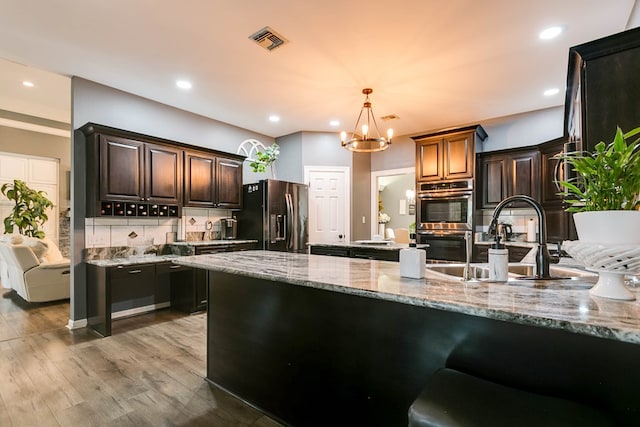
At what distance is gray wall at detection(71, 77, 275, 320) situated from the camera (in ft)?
11.9

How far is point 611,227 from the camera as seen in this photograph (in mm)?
961

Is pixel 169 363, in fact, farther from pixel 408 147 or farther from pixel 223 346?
pixel 408 147

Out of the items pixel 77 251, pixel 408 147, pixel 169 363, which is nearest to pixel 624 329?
pixel 169 363

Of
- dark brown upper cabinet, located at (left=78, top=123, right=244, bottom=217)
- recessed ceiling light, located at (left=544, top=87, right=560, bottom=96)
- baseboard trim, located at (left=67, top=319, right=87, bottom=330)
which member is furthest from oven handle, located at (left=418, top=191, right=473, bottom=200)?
baseboard trim, located at (left=67, top=319, right=87, bottom=330)

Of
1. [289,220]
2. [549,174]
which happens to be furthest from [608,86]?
[289,220]

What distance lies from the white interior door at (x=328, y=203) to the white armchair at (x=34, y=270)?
3.89 m

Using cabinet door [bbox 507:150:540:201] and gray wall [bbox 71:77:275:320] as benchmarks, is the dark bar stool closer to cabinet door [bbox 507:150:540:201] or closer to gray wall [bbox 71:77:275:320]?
gray wall [bbox 71:77:275:320]

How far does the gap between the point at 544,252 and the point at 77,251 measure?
444 centimetres

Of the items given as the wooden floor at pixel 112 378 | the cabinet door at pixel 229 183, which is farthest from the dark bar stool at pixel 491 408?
the cabinet door at pixel 229 183

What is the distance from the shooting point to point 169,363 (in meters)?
2.74

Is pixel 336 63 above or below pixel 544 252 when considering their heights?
above

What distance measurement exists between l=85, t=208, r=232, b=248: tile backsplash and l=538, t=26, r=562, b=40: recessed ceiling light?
4.65 metres

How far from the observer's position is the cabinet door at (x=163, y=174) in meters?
4.02

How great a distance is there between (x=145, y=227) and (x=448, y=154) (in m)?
4.65
